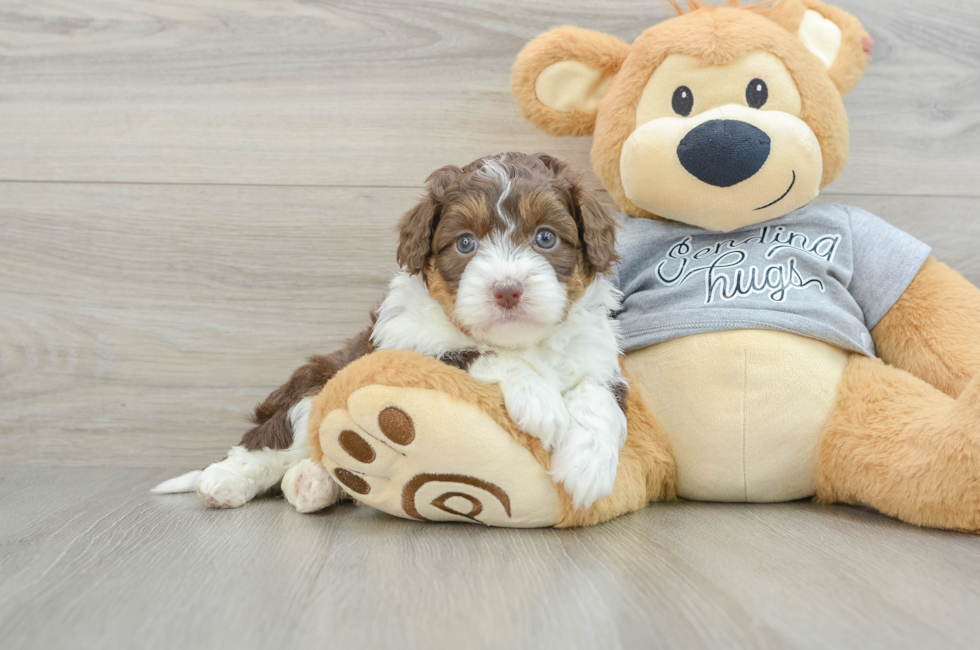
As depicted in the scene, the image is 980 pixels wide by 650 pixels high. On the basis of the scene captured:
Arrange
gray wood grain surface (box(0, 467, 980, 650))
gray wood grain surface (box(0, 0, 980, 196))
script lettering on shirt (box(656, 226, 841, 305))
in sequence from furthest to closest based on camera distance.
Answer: gray wood grain surface (box(0, 0, 980, 196)) < script lettering on shirt (box(656, 226, 841, 305)) < gray wood grain surface (box(0, 467, 980, 650))

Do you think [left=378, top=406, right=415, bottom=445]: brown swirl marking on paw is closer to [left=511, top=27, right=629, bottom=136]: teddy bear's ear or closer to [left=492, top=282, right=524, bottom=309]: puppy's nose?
[left=492, top=282, right=524, bottom=309]: puppy's nose

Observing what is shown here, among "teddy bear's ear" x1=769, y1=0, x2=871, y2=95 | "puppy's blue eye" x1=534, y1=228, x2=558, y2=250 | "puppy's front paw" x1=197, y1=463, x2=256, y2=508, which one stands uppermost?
"teddy bear's ear" x1=769, y1=0, x2=871, y2=95

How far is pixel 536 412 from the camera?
51.2 inches

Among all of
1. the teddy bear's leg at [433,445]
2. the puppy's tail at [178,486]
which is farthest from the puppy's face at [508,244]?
the puppy's tail at [178,486]

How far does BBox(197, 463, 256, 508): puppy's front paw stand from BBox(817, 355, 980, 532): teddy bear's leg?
1.26 m

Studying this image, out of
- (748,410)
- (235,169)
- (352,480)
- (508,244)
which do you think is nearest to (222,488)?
(352,480)

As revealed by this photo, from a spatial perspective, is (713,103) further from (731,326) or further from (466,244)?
(466,244)

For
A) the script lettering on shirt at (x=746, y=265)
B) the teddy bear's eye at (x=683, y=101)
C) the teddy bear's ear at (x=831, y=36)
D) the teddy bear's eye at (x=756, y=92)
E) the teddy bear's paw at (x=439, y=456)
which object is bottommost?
the teddy bear's paw at (x=439, y=456)

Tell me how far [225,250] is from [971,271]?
→ 217 centimetres

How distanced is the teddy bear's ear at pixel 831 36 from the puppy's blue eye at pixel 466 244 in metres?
1.01

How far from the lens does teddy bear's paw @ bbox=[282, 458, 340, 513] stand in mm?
1548

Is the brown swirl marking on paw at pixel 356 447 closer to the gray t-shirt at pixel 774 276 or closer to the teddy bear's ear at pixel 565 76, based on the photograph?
the gray t-shirt at pixel 774 276

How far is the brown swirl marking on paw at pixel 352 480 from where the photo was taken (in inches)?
54.4

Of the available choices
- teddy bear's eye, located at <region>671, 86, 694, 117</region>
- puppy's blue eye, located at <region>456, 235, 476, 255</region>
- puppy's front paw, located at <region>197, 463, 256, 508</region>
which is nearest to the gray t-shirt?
teddy bear's eye, located at <region>671, 86, 694, 117</region>
